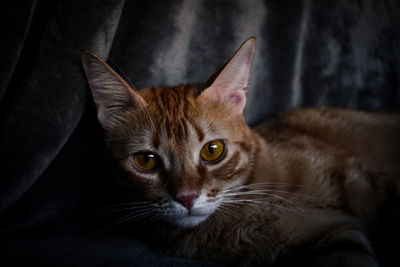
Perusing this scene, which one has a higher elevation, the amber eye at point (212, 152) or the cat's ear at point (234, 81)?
the cat's ear at point (234, 81)

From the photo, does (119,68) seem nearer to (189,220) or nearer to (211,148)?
(211,148)

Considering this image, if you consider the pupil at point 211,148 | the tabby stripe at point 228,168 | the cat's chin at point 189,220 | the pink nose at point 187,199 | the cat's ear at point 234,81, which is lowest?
the cat's chin at point 189,220

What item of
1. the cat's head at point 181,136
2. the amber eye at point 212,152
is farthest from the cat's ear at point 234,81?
the amber eye at point 212,152

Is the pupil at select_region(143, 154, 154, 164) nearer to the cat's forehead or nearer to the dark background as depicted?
the cat's forehead

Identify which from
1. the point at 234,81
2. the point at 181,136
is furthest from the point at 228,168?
the point at 234,81

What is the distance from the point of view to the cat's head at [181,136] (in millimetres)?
971

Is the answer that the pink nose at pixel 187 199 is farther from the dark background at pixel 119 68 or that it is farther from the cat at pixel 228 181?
the dark background at pixel 119 68

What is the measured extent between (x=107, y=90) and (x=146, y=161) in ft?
1.06

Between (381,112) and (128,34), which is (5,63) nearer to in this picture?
(128,34)

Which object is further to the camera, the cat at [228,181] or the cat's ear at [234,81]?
the cat's ear at [234,81]

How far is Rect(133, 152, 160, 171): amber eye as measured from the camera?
3.47 ft

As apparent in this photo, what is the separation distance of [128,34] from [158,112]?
544 mm

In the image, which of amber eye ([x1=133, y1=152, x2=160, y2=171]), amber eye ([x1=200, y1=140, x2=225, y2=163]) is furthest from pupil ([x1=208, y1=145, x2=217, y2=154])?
amber eye ([x1=133, y1=152, x2=160, y2=171])

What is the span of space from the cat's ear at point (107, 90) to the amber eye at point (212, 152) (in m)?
0.29
